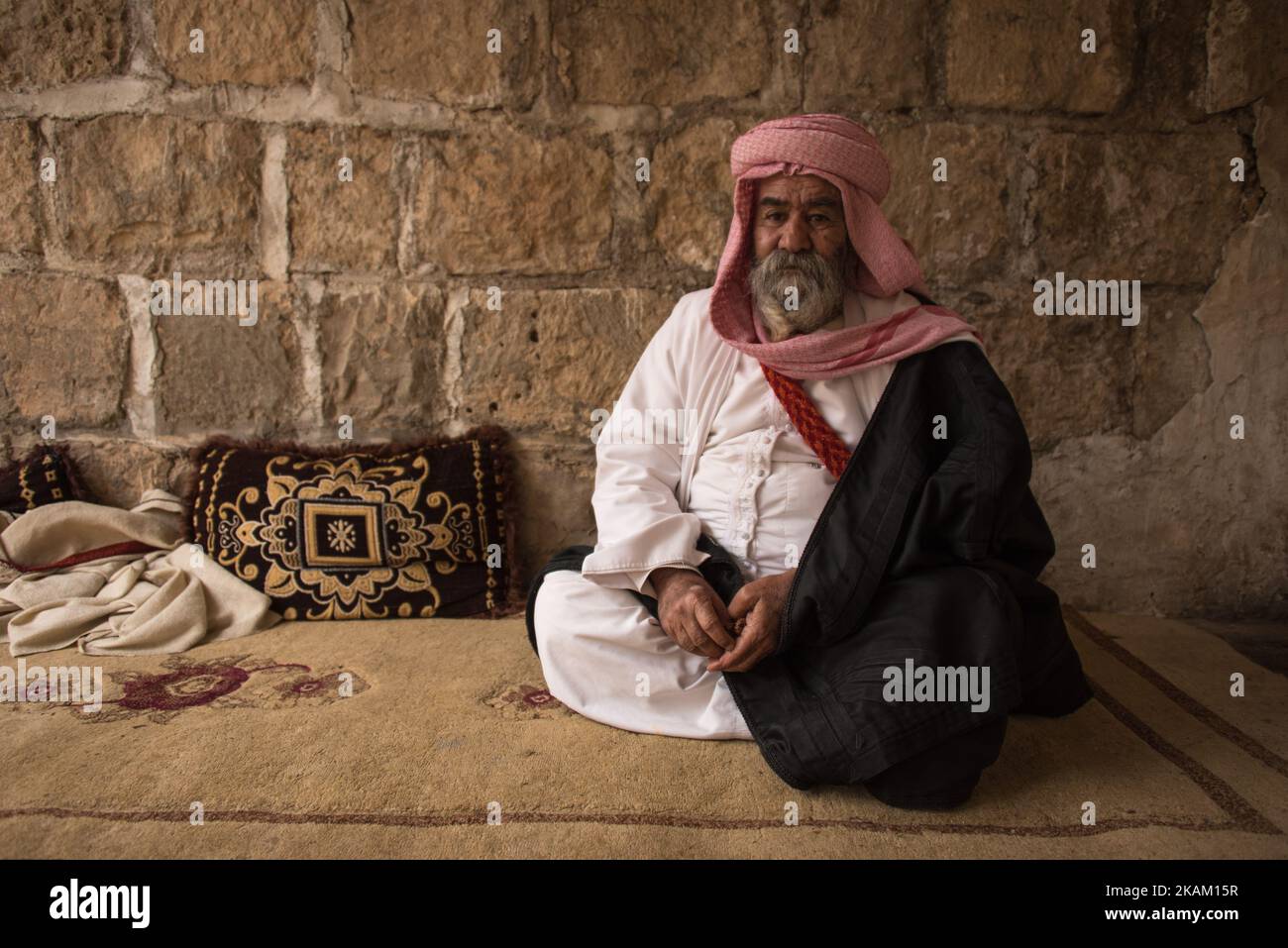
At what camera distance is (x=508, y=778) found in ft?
6.40

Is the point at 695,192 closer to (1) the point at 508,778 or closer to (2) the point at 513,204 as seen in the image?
(2) the point at 513,204

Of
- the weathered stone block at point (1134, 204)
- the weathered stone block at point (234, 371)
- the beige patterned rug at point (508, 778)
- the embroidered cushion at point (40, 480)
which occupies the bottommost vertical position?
the beige patterned rug at point (508, 778)

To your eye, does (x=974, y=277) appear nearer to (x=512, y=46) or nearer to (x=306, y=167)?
(x=512, y=46)

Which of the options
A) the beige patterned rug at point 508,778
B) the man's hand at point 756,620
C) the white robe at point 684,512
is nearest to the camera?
the beige patterned rug at point 508,778

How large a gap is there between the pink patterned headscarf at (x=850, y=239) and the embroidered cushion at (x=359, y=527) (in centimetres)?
114

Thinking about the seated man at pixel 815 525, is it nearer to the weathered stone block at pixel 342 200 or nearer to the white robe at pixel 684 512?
the white robe at pixel 684 512

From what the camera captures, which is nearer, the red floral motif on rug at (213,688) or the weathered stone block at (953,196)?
the red floral motif on rug at (213,688)

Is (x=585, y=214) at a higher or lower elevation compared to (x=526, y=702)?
higher

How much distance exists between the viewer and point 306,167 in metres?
3.05

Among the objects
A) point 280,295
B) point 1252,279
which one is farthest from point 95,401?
point 1252,279

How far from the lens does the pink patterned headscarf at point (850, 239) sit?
7.41ft

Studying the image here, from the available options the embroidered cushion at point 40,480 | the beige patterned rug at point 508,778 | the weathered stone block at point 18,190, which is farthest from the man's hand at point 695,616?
the weathered stone block at point 18,190

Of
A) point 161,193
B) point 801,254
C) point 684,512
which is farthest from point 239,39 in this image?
point 684,512

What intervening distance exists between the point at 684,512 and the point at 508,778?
0.79m
